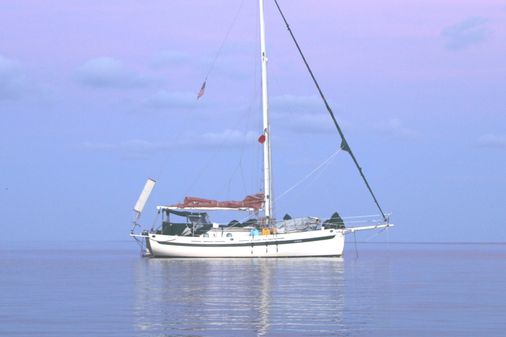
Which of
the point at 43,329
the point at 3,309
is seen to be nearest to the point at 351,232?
the point at 3,309

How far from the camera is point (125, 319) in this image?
33031 millimetres

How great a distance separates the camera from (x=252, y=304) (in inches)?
1511

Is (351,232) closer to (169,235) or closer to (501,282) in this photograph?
(169,235)

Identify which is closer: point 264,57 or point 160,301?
point 160,301

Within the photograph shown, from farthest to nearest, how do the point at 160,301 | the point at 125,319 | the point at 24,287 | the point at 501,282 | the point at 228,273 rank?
the point at 228,273
the point at 501,282
the point at 24,287
the point at 160,301
the point at 125,319

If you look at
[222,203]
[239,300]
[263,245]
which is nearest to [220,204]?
[222,203]

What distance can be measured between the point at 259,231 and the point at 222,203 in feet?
12.2

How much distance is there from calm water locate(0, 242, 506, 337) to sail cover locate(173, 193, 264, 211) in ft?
48.3

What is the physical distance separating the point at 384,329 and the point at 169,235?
48641mm

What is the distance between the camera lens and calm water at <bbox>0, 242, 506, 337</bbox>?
30.4 meters

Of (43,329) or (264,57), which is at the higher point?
(264,57)

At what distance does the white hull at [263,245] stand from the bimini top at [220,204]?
2.25 m

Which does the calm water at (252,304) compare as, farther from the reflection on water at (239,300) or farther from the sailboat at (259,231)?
the sailboat at (259,231)

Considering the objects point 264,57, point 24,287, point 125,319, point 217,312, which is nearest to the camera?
point 125,319
